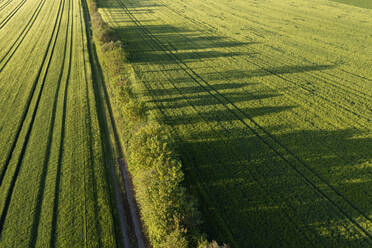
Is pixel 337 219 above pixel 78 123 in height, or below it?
below

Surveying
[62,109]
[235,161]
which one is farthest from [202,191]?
[62,109]

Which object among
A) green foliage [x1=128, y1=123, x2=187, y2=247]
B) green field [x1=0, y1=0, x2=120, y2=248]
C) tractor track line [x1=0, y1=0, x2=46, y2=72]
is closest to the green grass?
green field [x1=0, y1=0, x2=120, y2=248]

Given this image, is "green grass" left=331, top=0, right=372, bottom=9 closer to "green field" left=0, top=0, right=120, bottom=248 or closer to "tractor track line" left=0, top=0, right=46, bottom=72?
"green field" left=0, top=0, right=120, bottom=248

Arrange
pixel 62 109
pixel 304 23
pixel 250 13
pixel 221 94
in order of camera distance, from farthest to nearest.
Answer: pixel 250 13 → pixel 304 23 → pixel 221 94 → pixel 62 109

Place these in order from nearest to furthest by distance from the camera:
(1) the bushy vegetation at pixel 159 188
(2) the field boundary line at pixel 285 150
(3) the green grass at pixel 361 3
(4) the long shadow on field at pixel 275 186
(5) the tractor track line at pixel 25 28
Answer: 1. (1) the bushy vegetation at pixel 159 188
2. (4) the long shadow on field at pixel 275 186
3. (2) the field boundary line at pixel 285 150
4. (5) the tractor track line at pixel 25 28
5. (3) the green grass at pixel 361 3

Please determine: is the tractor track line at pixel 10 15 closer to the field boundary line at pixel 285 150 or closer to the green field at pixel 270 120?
the green field at pixel 270 120

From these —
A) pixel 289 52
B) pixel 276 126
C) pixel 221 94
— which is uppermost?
pixel 289 52

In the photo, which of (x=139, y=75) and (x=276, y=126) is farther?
(x=139, y=75)

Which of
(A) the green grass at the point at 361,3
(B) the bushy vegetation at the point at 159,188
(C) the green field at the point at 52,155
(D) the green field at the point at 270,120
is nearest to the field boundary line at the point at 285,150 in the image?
(D) the green field at the point at 270,120

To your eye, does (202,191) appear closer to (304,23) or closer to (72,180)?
(72,180)
